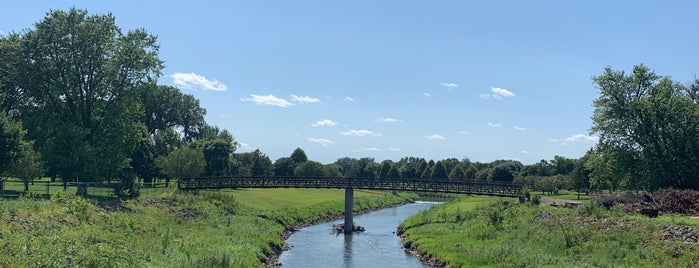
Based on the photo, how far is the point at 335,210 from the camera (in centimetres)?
7600

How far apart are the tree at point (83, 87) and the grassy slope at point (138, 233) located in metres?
8.63

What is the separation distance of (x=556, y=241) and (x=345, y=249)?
55.6 ft

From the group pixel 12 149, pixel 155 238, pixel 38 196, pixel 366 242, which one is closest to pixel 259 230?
pixel 366 242

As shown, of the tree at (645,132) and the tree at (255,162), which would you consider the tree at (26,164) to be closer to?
the tree at (645,132)

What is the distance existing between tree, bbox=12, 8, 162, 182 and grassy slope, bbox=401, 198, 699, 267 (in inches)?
1345

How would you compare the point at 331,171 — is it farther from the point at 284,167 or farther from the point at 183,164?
the point at 183,164

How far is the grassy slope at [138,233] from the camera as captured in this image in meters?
23.0

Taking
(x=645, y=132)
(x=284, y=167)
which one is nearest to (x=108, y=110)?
(x=645, y=132)

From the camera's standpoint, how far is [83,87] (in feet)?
190

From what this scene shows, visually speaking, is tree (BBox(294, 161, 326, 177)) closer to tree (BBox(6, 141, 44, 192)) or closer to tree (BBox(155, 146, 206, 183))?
tree (BBox(155, 146, 206, 183))

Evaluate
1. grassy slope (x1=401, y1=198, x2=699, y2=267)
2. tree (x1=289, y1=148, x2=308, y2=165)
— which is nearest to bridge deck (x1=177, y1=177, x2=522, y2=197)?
grassy slope (x1=401, y1=198, x2=699, y2=267)

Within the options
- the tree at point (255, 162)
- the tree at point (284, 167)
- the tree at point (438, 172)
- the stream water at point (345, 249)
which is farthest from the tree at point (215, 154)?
the tree at point (438, 172)

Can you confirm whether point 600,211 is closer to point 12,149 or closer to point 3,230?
point 3,230

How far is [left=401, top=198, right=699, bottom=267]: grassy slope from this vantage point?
28.6 meters
